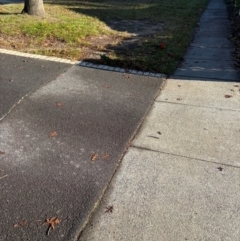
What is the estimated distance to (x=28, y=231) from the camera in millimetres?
2635

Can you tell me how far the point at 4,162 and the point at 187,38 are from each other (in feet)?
25.8

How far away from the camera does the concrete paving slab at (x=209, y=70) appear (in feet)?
21.5

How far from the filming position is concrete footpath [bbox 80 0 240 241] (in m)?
2.77

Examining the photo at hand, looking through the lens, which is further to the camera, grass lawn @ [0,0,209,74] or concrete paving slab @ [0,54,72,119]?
grass lawn @ [0,0,209,74]

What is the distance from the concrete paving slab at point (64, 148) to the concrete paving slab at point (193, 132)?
0.28m

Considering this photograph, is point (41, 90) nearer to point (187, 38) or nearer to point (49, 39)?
point (49, 39)

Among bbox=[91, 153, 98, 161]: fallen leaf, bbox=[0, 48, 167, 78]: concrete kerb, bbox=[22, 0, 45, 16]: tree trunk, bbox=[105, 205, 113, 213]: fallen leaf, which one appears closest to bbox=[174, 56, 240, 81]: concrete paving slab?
bbox=[0, 48, 167, 78]: concrete kerb

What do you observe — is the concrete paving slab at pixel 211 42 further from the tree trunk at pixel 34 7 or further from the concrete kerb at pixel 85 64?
the tree trunk at pixel 34 7

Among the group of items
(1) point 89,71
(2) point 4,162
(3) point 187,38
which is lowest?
(3) point 187,38

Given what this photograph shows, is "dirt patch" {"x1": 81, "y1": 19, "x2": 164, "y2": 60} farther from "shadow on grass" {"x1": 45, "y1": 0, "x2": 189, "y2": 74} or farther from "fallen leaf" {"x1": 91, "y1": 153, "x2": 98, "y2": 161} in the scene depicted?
"fallen leaf" {"x1": 91, "y1": 153, "x2": 98, "y2": 161}

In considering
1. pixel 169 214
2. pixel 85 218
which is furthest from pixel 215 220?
pixel 85 218

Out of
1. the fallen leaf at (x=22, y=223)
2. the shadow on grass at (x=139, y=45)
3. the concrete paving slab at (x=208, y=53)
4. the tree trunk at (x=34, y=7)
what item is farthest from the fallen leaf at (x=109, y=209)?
the tree trunk at (x=34, y=7)

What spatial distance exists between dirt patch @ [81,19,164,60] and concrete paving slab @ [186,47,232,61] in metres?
1.55

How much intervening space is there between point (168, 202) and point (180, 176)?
0.47 m
